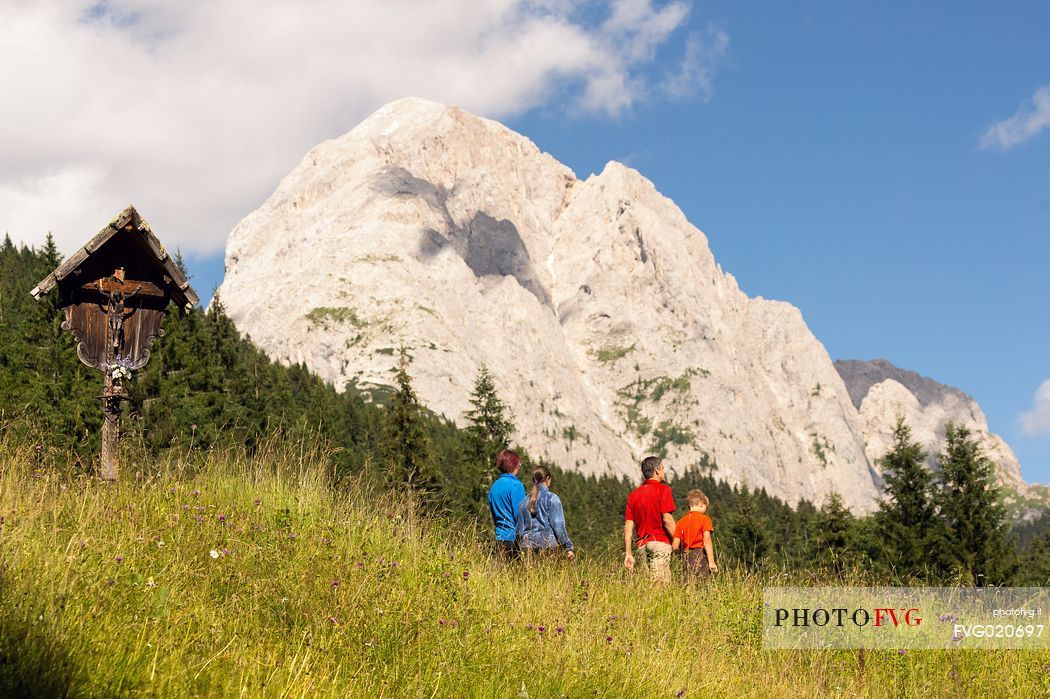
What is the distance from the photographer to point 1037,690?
6441 mm

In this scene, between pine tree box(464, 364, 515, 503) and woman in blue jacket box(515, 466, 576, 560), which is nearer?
woman in blue jacket box(515, 466, 576, 560)

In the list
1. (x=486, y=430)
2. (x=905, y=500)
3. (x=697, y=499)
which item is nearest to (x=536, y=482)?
(x=697, y=499)

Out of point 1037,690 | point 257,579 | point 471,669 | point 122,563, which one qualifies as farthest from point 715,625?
point 122,563

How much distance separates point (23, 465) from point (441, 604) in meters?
3.91

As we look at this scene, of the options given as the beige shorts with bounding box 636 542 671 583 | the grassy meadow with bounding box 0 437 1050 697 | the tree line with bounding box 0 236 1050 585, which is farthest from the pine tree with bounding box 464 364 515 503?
the grassy meadow with bounding box 0 437 1050 697

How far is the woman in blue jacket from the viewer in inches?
392

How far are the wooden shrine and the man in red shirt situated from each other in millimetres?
6364

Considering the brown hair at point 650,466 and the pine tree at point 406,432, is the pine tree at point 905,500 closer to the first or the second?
the pine tree at point 406,432

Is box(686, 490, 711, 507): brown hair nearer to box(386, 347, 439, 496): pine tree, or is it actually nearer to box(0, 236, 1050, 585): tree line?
box(0, 236, 1050, 585): tree line

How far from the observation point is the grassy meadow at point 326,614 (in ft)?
13.6

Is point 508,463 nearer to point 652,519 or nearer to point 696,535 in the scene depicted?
point 652,519

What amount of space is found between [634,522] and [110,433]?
6.42 metres

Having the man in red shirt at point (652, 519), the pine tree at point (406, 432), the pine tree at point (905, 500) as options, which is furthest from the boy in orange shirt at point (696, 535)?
the pine tree at point (406, 432)

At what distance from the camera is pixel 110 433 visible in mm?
8820
